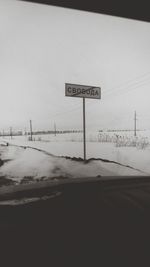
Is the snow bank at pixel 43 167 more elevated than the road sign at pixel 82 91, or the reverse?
the road sign at pixel 82 91

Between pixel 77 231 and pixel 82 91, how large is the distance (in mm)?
2472

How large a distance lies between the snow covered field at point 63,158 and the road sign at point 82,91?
533 mm

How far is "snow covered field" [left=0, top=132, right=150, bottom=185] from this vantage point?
3145 mm

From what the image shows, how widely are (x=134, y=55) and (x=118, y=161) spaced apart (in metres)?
1.56

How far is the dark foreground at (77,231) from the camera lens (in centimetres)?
A: 97

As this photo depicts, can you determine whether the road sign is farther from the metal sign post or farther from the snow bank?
the snow bank

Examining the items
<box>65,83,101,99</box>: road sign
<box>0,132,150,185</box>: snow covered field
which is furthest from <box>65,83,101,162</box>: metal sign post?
<box>0,132,150,185</box>: snow covered field

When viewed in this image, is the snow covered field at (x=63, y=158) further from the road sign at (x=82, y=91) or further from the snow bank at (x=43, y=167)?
the road sign at (x=82, y=91)

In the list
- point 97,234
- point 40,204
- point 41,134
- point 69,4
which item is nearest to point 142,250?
point 97,234

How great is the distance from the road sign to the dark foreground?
2049mm

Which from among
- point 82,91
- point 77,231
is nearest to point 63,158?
point 82,91

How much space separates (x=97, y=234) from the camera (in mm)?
1082

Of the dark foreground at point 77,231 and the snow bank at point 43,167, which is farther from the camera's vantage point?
the snow bank at point 43,167

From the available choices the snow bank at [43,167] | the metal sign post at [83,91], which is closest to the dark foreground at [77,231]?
the snow bank at [43,167]
